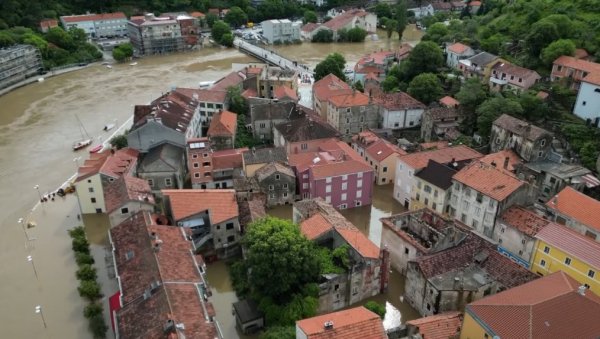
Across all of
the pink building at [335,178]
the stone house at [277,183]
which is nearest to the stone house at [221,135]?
the stone house at [277,183]

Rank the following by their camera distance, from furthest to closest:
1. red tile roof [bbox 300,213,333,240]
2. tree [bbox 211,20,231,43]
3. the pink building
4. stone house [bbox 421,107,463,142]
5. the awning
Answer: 1. tree [bbox 211,20,231,43]
2. stone house [bbox 421,107,463,142]
3. the pink building
4. the awning
5. red tile roof [bbox 300,213,333,240]

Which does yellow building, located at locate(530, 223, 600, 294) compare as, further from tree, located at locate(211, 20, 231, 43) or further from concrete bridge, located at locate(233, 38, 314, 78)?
tree, located at locate(211, 20, 231, 43)

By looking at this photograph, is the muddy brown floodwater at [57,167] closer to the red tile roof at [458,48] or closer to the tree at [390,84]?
the tree at [390,84]

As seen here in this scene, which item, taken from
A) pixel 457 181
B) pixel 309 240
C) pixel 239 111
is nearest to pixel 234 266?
pixel 309 240

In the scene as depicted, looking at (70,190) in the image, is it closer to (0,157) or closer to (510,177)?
(0,157)

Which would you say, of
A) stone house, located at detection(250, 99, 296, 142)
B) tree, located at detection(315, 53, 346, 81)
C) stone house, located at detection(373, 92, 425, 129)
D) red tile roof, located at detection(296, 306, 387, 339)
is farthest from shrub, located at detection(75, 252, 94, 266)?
tree, located at detection(315, 53, 346, 81)

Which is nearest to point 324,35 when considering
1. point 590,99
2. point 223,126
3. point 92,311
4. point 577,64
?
point 577,64
